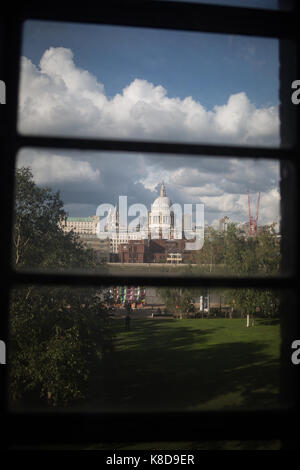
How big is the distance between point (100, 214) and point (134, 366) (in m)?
0.68

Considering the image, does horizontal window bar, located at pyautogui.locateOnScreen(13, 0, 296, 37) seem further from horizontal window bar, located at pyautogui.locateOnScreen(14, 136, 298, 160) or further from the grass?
the grass

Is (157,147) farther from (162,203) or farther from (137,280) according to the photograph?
(137,280)

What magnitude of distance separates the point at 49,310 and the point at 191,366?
848 millimetres

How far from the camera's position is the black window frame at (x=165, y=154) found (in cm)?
103

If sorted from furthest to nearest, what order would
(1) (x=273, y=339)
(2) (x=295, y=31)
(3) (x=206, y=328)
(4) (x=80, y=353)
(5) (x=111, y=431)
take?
(4) (x=80, y=353) < (3) (x=206, y=328) < (1) (x=273, y=339) < (2) (x=295, y=31) < (5) (x=111, y=431)

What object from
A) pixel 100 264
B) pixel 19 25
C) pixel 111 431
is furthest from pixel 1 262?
pixel 19 25

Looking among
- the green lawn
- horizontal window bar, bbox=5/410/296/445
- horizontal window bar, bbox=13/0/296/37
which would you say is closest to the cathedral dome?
the green lawn

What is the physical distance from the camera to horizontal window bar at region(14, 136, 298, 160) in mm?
1062

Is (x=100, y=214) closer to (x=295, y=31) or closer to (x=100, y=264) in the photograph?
(x=100, y=264)

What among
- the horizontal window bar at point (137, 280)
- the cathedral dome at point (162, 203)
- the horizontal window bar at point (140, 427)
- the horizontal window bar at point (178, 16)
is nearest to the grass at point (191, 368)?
the horizontal window bar at point (140, 427)

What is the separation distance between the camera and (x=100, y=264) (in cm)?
131

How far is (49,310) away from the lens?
5.75 feet

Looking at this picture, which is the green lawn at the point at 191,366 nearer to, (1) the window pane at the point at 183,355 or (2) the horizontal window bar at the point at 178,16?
(1) the window pane at the point at 183,355

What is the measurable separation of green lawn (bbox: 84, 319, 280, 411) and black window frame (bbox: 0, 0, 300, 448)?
15cm
